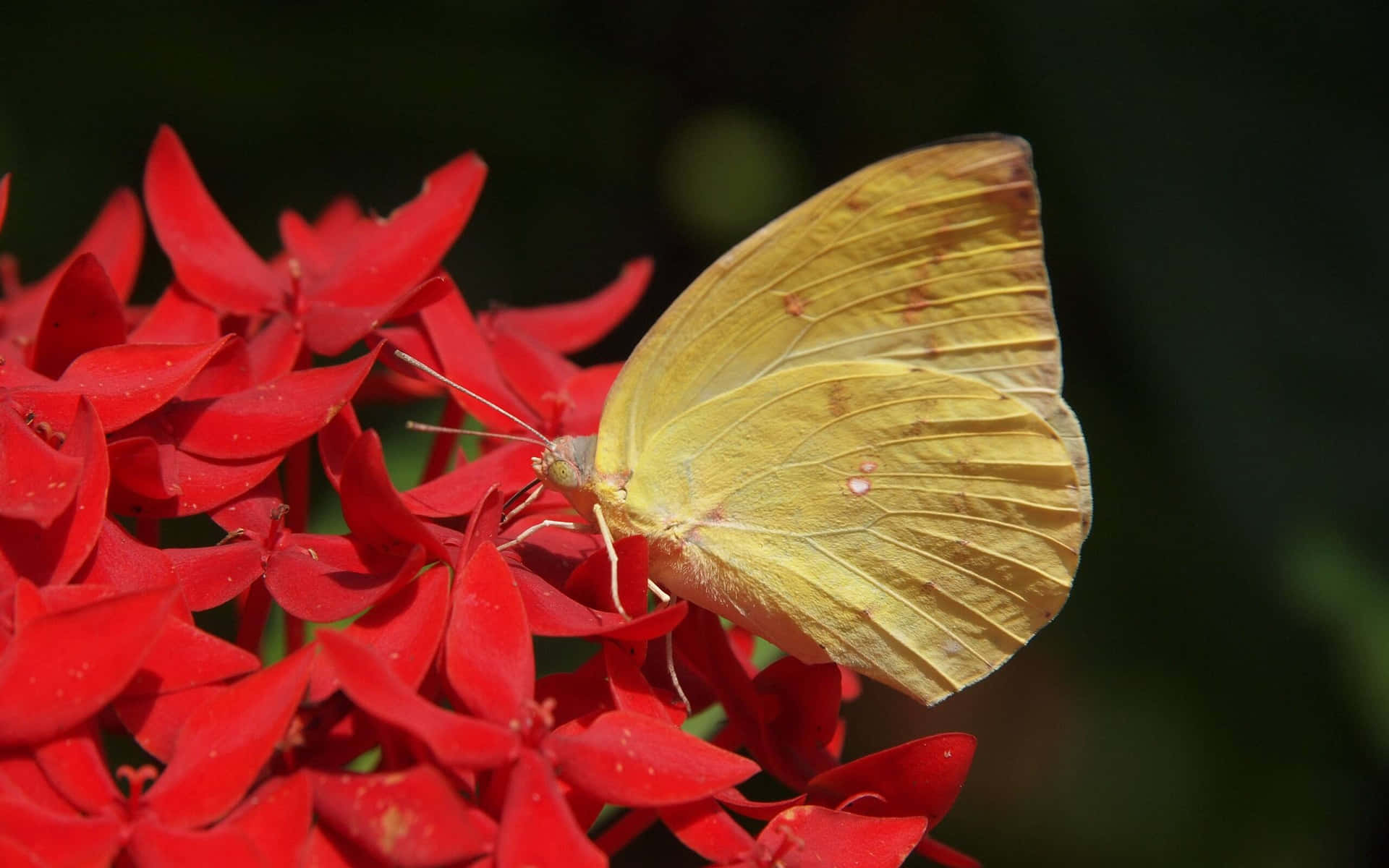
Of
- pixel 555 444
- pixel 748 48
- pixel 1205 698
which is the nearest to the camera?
pixel 555 444

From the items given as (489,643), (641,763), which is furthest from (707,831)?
(489,643)

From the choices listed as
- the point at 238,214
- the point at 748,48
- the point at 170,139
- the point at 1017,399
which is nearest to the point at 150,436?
the point at 170,139

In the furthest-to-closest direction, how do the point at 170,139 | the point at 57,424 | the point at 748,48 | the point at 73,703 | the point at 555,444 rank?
the point at 748,48 → the point at 170,139 → the point at 555,444 → the point at 57,424 → the point at 73,703

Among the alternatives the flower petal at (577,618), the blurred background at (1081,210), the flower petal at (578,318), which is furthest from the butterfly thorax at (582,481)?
the blurred background at (1081,210)

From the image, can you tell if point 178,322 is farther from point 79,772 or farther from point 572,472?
point 79,772

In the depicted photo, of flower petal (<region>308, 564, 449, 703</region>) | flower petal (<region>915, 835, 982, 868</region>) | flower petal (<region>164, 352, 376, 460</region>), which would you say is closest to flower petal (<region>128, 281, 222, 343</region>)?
flower petal (<region>164, 352, 376, 460</region>)

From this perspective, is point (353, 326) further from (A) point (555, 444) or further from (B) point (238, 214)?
(B) point (238, 214)

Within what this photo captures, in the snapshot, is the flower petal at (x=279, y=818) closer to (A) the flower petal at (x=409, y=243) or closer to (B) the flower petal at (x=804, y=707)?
(B) the flower petal at (x=804, y=707)
